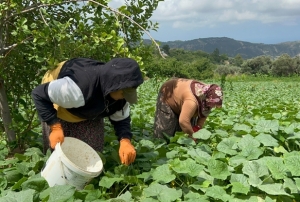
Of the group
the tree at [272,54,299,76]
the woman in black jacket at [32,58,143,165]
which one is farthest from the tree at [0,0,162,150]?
the tree at [272,54,299,76]

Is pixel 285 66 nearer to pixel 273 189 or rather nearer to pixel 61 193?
pixel 273 189

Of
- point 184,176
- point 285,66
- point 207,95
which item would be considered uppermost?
point 207,95

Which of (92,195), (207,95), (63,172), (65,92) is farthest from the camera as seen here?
(207,95)

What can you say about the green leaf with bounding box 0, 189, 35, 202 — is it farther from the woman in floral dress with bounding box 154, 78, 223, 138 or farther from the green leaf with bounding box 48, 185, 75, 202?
the woman in floral dress with bounding box 154, 78, 223, 138

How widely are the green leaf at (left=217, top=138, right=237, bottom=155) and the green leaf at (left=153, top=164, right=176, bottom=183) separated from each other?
590 millimetres

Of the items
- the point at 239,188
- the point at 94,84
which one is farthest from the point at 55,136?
the point at 239,188

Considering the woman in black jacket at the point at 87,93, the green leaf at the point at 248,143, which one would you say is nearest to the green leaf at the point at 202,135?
the green leaf at the point at 248,143

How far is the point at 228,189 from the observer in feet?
7.97

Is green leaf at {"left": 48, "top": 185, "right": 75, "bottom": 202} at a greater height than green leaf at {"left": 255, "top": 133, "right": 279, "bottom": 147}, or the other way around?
green leaf at {"left": 255, "top": 133, "right": 279, "bottom": 147}

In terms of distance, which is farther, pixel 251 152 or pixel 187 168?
pixel 251 152

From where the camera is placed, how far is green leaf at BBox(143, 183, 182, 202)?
2.20 metres

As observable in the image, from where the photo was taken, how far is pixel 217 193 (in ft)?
7.43

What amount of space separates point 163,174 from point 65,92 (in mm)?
886

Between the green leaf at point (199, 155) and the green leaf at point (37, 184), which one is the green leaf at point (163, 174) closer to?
the green leaf at point (199, 155)
